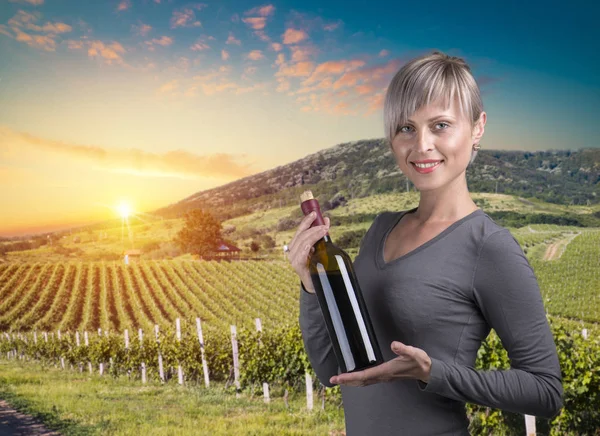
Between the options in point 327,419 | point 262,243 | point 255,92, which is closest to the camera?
point 327,419

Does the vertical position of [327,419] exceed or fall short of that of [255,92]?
it falls short

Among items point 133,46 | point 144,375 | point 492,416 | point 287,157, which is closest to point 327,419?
point 492,416

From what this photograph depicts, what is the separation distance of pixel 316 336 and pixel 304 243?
168 mm

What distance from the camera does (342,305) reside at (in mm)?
766

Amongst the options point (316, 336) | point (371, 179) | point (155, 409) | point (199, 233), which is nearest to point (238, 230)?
point (199, 233)

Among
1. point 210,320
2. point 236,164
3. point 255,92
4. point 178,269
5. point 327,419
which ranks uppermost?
point 255,92

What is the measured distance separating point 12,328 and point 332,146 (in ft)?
12.6

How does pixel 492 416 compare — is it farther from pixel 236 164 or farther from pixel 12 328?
pixel 12 328

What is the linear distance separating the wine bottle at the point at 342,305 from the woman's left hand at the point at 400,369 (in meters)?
0.06

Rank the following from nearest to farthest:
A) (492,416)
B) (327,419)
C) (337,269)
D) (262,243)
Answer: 1. (337,269)
2. (492,416)
3. (327,419)
4. (262,243)

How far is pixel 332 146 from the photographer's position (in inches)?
275

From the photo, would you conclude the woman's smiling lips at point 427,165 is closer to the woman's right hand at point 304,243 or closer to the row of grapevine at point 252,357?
the woman's right hand at point 304,243

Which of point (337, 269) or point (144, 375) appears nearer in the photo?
point (337, 269)

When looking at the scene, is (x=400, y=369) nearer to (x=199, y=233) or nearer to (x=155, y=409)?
(x=155, y=409)
